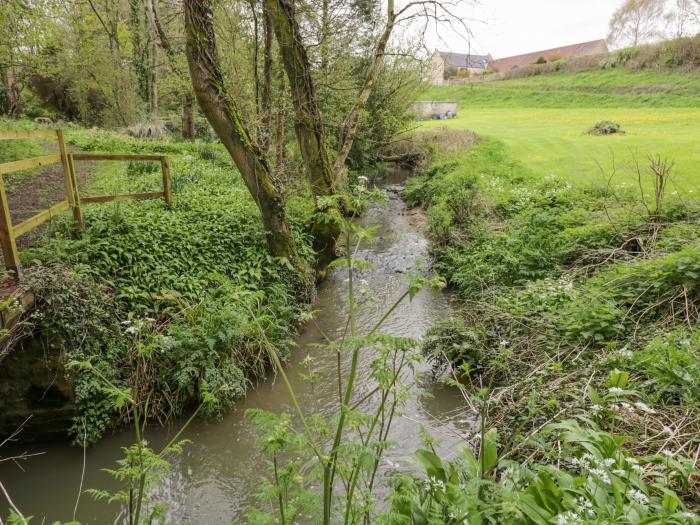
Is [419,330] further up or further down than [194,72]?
further down

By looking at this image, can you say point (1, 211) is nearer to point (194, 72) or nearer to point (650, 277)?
point (194, 72)

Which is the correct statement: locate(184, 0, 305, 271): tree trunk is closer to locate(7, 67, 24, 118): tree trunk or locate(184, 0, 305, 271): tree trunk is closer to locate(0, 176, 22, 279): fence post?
locate(0, 176, 22, 279): fence post

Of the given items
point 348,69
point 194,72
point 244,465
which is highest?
point 348,69

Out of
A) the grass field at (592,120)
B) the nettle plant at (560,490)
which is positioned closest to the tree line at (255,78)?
the nettle plant at (560,490)

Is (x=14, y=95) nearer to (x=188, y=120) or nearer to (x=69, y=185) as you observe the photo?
(x=188, y=120)

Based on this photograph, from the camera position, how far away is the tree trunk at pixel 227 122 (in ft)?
22.0

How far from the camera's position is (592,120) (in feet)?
74.7

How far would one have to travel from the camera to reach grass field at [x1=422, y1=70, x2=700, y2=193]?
11.9 meters

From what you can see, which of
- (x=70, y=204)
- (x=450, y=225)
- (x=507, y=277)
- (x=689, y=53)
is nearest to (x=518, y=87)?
(x=689, y=53)

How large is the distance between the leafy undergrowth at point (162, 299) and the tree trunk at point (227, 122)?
0.37 metres

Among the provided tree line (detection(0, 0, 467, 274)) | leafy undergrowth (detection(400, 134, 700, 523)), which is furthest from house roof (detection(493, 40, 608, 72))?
leafy undergrowth (detection(400, 134, 700, 523))

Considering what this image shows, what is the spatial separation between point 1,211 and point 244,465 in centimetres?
385

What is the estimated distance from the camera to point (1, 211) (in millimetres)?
4504

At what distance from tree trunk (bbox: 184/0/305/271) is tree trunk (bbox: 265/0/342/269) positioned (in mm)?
942
